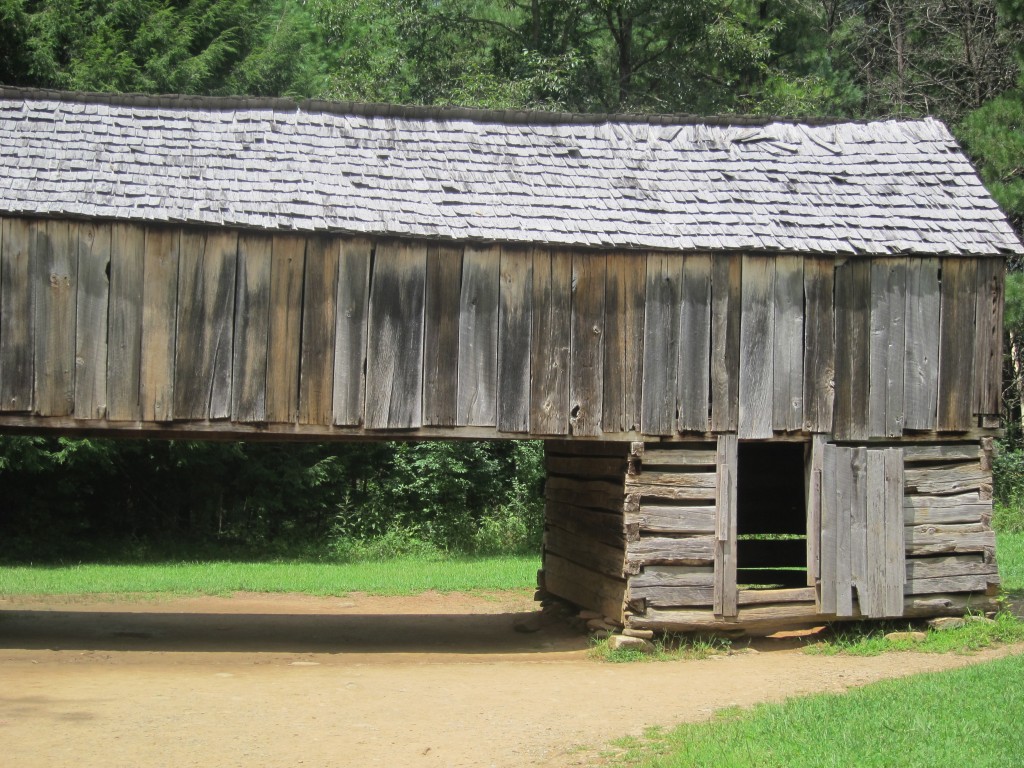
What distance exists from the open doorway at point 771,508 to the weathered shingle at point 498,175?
13.2ft

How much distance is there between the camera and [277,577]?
2034 cm

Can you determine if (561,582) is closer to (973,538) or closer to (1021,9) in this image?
(973,538)

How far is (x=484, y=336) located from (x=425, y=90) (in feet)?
54.4

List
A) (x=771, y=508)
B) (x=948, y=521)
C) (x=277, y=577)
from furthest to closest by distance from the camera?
(x=277, y=577), (x=771, y=508), (x=948, y=521)

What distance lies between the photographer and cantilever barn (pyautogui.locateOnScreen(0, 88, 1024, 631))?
12.0 m

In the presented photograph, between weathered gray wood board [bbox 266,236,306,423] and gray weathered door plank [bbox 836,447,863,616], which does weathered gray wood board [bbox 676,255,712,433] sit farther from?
weathered gray wood board [bbox 266,236,306,423]

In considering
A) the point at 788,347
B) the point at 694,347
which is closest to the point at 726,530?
the point at 694,347

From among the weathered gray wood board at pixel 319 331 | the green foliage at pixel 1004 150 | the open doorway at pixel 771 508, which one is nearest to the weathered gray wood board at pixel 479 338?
the weathered gray wood board at pixel 319 331

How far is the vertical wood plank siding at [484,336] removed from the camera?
39.2 ft

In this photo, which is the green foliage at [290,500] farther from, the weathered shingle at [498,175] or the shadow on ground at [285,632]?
the weathered shingle at [498,175]

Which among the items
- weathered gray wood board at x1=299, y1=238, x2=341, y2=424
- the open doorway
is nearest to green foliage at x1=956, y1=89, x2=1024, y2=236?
the open doorway

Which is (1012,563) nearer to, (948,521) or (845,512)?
(948,521)

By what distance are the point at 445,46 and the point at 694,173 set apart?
1638 centimetres

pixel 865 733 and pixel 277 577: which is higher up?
pixel 865 733
